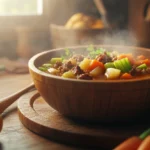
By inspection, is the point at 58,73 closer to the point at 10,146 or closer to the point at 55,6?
the point at 10,146

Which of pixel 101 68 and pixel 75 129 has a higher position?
pixel 101 68

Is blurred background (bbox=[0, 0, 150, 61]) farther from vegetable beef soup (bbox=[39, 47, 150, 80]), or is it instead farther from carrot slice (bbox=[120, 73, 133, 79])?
carrot slice (bbox=[120, 73, 133, 79])

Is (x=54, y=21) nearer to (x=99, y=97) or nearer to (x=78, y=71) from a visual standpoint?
(x=78, y=71)

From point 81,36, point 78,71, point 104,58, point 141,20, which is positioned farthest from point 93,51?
point 141,20

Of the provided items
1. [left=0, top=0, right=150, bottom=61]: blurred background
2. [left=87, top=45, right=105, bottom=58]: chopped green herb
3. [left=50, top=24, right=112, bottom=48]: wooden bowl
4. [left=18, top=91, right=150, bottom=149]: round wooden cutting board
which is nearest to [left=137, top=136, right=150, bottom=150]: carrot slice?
[left=18, top=91, right=150, bottom=149]: round wooden cutting board

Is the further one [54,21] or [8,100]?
[54,21]

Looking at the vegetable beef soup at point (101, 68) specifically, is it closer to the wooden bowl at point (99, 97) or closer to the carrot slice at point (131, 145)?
the wooden bowl at point (99, 97)

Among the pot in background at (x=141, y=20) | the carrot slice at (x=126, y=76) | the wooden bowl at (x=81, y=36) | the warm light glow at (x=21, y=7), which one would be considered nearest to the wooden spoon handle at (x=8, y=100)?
the carrot slice at (x=126, y=76)
